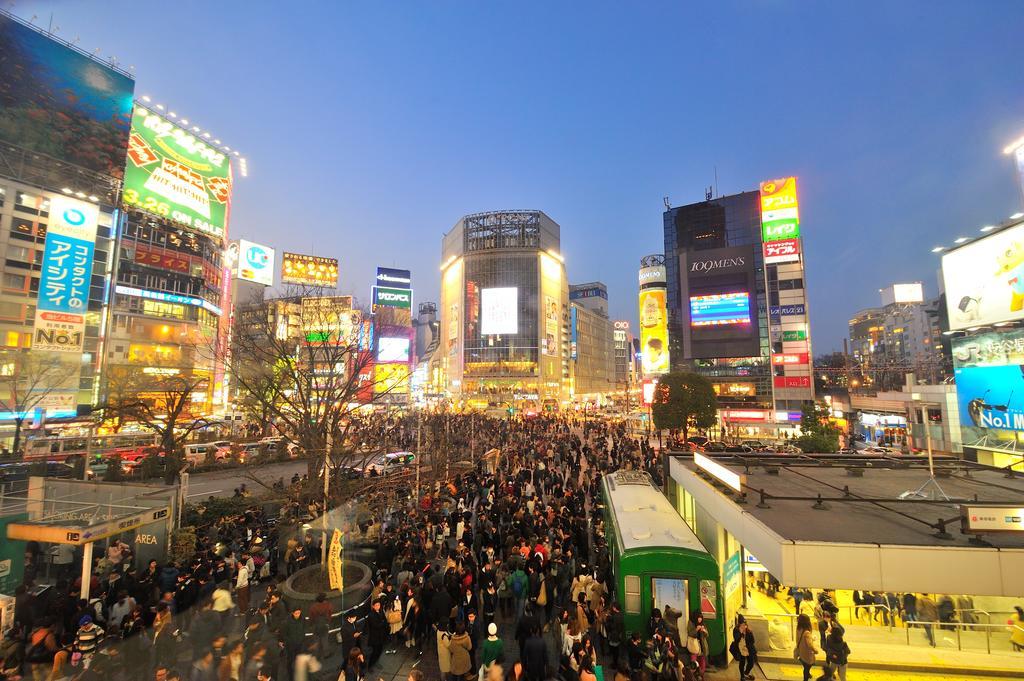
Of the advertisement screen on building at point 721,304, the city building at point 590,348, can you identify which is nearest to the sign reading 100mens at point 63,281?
the advertisement screen on building at point 721,304

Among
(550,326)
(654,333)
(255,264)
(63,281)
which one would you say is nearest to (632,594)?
(63,281)

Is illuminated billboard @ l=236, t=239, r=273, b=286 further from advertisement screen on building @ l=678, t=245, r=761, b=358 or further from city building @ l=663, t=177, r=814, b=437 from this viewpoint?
advertisement screen on building @ l=678, t=245, r=761, b=358

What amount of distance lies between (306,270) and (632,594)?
59775mm

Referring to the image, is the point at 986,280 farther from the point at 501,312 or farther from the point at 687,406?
the point at 501,312

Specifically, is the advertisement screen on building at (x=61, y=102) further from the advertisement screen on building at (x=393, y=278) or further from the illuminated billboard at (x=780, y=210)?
the illuminated billboard at (x=780, y=210)

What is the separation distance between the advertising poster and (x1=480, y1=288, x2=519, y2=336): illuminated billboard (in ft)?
20.7

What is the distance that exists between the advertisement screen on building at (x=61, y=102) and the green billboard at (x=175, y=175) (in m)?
2.96

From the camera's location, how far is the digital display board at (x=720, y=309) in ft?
174

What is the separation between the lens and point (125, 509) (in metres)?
10.3

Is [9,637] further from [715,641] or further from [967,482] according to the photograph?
[967,482]

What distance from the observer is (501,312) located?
296 feet

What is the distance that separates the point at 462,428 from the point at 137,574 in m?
29.5

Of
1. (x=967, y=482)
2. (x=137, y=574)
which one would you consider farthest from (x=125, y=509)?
(x=967, y=482)

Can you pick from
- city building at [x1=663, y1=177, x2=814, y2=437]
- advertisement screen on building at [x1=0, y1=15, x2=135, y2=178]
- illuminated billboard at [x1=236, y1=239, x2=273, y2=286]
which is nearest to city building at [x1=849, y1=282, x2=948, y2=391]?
city building at [x1=663, y1=177, x2=814, y2=437]
